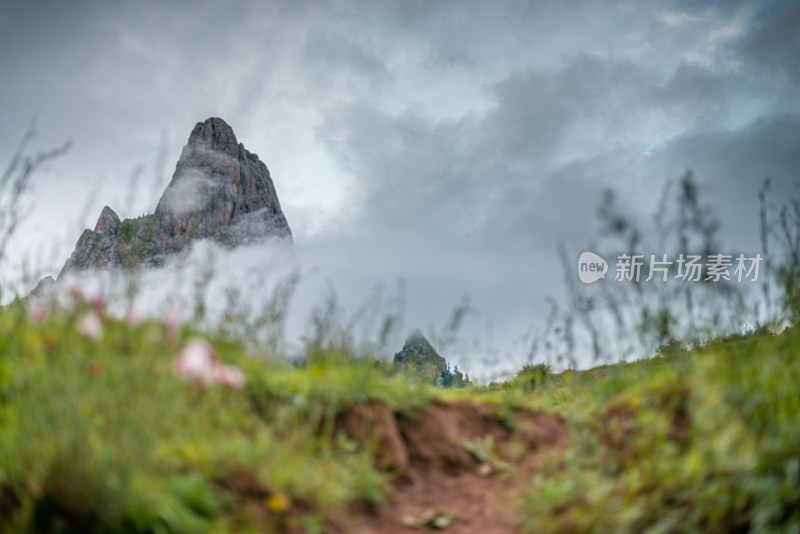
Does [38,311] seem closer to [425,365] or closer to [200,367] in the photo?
[200,367]

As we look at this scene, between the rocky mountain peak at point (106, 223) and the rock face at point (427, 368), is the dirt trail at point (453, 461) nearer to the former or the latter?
the rock face at point (427, 368)

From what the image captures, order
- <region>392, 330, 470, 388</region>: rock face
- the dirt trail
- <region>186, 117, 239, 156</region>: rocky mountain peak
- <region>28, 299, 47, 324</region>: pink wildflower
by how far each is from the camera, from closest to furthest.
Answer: the dirt trail → <region>28, 299, 47, 324</region>: pink wildflower → <region>392, 330, 470, 388</region>: rock face → <region>186, 117, 239, 156</region>: rocky mountain peak

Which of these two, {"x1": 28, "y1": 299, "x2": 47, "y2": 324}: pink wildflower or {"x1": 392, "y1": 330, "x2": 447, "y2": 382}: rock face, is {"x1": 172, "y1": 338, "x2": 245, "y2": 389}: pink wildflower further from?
{"x1": 392, "y1": 330, "x2": 447, "y2": 382}: rock face

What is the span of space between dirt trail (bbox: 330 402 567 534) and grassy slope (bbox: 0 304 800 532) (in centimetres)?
14

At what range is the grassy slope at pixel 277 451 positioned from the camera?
2.50 meters

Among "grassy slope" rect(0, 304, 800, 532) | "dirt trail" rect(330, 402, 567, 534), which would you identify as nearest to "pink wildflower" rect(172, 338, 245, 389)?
"grassy slope" rect(0, 304, 800, 532)

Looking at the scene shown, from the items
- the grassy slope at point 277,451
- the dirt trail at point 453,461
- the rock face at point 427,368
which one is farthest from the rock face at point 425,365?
the grassy slope at point 277,451

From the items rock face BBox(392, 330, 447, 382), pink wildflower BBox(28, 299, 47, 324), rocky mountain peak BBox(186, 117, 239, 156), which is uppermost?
rocky mountain peak BBox(186, 117, 239, 156)

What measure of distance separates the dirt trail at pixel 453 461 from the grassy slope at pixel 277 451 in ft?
0.45

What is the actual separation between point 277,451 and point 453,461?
1.60 metres

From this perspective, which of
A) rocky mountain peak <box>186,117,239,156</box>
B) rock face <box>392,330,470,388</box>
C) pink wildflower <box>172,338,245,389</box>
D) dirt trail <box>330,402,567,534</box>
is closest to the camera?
pink wildflower <box>172,338,245,389</box>

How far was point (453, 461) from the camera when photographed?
4070 mm

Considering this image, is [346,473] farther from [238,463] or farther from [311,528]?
[238,463]

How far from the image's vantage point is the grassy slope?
2500mm
